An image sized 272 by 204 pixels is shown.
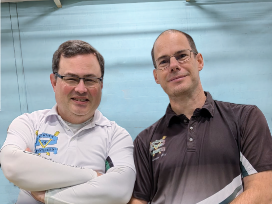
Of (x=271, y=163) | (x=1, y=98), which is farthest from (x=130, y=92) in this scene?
(x=271, y=163)

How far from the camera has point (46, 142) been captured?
135cm

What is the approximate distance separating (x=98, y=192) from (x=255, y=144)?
2.93 feet

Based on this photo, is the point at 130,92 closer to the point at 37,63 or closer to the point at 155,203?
the point at 37,63

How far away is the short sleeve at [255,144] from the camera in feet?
4.01

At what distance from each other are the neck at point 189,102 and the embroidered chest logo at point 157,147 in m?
0.23

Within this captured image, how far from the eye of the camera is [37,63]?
3830mm

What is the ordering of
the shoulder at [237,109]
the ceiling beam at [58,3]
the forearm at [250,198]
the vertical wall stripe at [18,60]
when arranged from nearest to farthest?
1. the forearm at [250,198]
2. the shoulder at [237,109]
3. the ceiling beam at [58,3]
4. the vertical wall stripe at [18,60]

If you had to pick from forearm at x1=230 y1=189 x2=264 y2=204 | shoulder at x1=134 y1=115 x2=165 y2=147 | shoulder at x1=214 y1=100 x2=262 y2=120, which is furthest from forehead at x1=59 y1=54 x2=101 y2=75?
forearm at x1=230 y1=189 x2=264 y2=204

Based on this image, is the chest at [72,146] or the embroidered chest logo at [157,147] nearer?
the chest at [72,146]

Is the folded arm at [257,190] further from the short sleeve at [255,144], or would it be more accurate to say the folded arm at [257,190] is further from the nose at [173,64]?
the nose at [173,64]

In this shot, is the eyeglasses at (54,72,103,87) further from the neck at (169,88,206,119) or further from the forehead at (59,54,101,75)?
the neck at (169,88,206,119)

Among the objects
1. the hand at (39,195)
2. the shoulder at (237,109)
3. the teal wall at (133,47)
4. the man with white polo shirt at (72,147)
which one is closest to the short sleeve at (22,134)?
the man with white polo shirt at (72,147)

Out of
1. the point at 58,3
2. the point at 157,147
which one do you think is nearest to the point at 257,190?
the point at 157,147

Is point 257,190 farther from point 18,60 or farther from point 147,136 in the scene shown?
point 18,60
